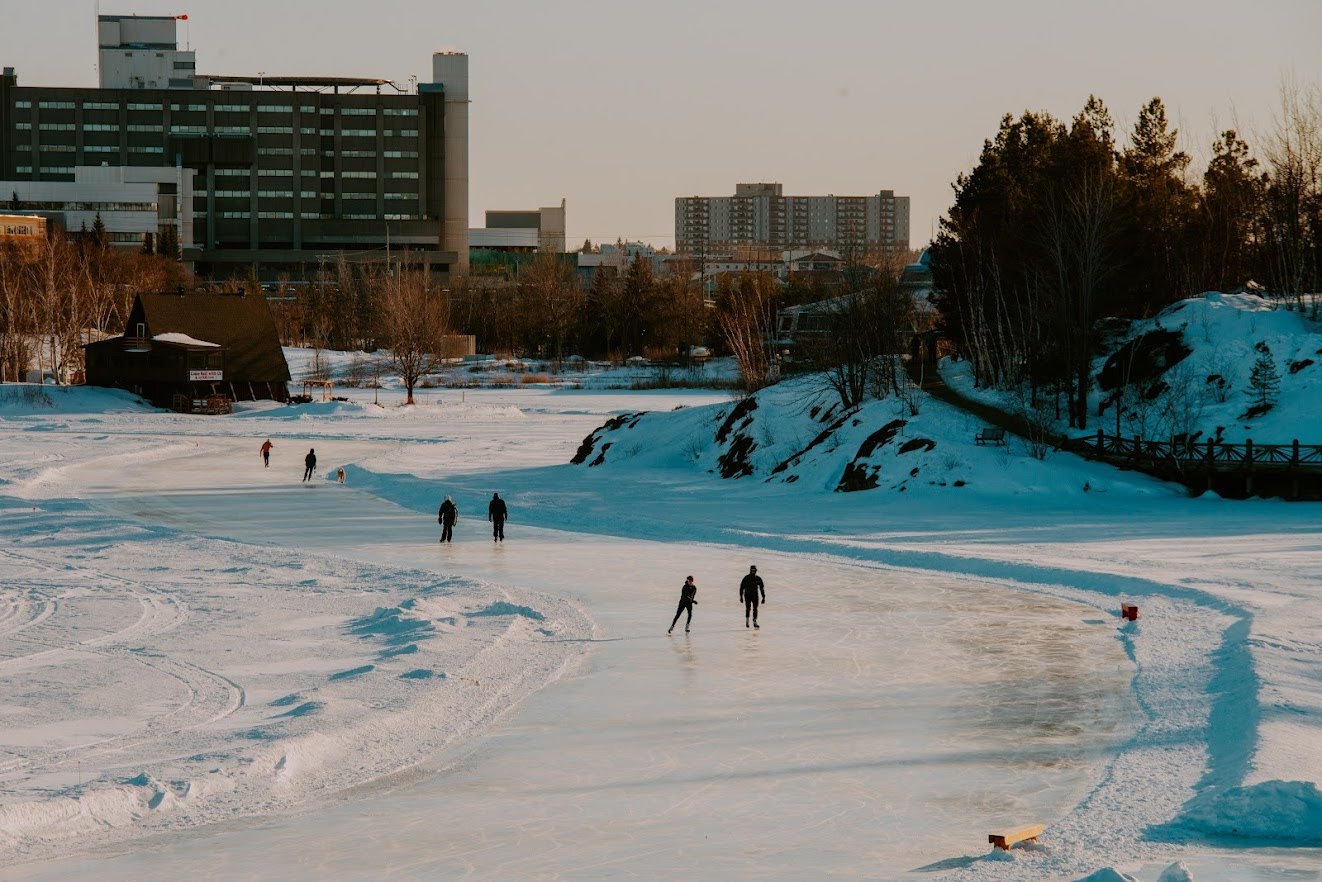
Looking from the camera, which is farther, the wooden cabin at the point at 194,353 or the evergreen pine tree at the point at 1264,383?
the wooden cabin at the point at 194,353

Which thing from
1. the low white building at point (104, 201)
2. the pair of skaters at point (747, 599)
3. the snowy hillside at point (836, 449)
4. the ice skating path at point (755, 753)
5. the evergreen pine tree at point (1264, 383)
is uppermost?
the low white building at point (104, 201)

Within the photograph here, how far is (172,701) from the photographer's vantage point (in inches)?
722

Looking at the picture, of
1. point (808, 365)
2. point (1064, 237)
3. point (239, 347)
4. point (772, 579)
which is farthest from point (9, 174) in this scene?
point (772, 579)

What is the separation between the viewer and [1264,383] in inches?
1753

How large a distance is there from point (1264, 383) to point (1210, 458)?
599cm

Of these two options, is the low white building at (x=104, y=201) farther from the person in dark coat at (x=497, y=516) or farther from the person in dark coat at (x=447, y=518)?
the person in dark coat at (x=497, y=516)

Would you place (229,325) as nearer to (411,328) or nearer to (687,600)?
(411,328)

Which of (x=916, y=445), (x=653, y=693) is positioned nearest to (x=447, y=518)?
(x=653, y=693)

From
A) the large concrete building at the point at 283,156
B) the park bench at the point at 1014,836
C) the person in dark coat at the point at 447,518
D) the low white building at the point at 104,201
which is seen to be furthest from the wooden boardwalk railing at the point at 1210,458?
the low white building at the point at 104,201

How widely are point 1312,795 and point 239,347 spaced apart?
7456 cm

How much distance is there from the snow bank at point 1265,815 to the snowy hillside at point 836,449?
86.5 feet

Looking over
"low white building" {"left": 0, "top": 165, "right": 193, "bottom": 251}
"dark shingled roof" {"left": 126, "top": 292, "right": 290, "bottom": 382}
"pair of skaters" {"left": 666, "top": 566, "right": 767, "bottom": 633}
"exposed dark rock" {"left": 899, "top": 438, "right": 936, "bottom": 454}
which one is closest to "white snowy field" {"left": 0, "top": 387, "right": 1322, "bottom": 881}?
"pair of skaters" {"left": 666, "top": 566, "right": 767, "bottom": 633}

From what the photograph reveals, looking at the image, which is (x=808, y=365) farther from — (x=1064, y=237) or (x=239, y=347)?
(x=239, y=347)

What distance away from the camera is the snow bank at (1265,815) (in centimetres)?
1360
